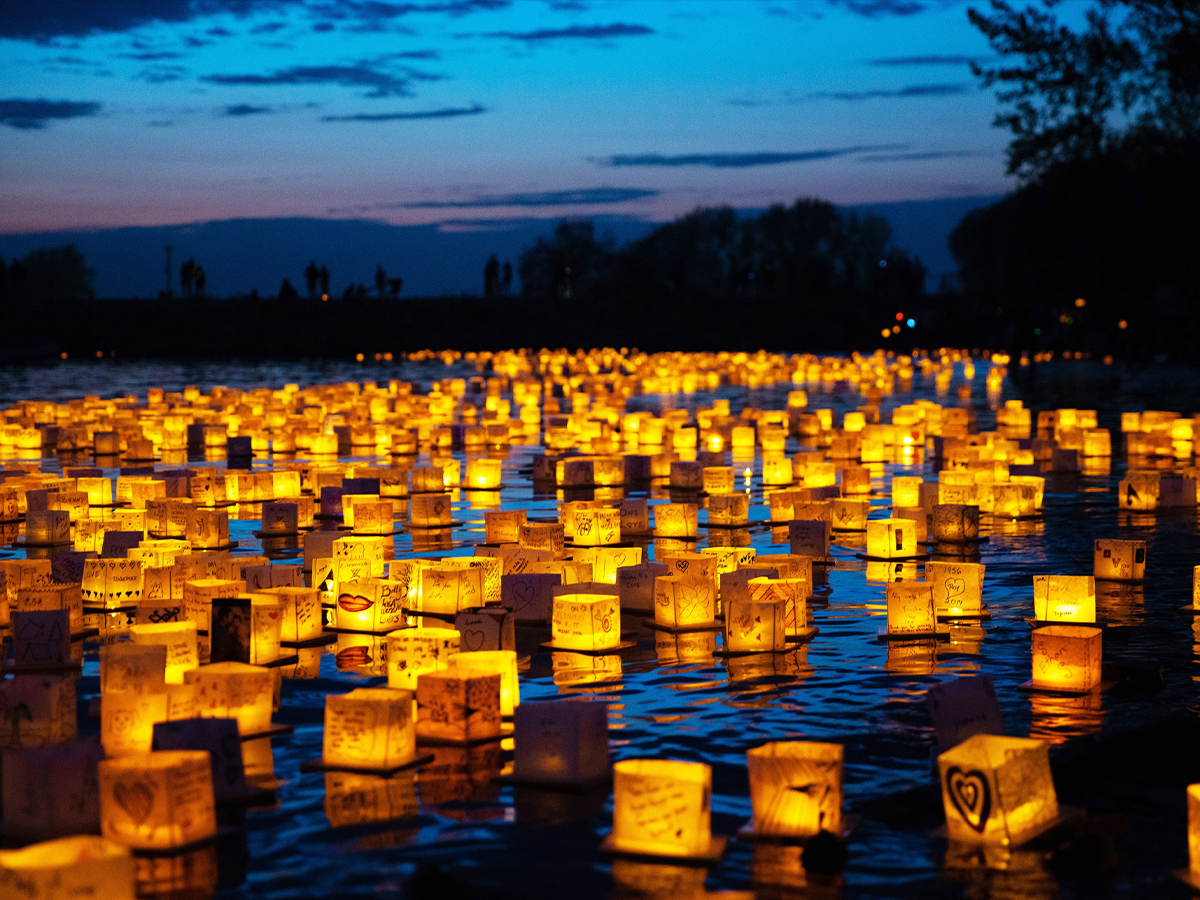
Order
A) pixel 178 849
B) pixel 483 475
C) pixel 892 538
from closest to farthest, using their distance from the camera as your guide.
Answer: pixel 178 849, pixel 892 538, pixel 483 475

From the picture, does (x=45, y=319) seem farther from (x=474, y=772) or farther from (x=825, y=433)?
(x=474, y=772)

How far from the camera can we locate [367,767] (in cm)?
773

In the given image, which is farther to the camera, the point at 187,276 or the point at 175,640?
the point at 187,276

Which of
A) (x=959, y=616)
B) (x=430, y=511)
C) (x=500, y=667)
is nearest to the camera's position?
(x=500, y=667)

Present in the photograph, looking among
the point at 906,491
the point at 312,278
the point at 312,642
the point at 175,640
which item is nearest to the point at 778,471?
the point at 906,491

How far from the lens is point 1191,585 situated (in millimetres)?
13305

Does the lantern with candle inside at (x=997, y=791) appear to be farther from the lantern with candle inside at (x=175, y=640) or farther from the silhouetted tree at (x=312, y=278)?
the silhouetted tree at (x=312, y=278)

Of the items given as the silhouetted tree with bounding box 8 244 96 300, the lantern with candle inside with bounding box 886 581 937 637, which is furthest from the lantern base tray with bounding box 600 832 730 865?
the silhouetted tree with bounding box 8 244 96 300

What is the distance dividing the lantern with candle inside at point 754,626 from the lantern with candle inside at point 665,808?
3.92 m

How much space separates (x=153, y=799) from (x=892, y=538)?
938cm

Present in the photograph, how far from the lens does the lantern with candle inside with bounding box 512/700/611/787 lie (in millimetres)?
7469

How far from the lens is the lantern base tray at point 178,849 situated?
6.56 metres

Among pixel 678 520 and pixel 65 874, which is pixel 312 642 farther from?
pixel 678 520

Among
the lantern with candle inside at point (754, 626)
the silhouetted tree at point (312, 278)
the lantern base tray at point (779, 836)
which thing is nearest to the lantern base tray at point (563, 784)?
the lantern base tray at point (779, 836)
